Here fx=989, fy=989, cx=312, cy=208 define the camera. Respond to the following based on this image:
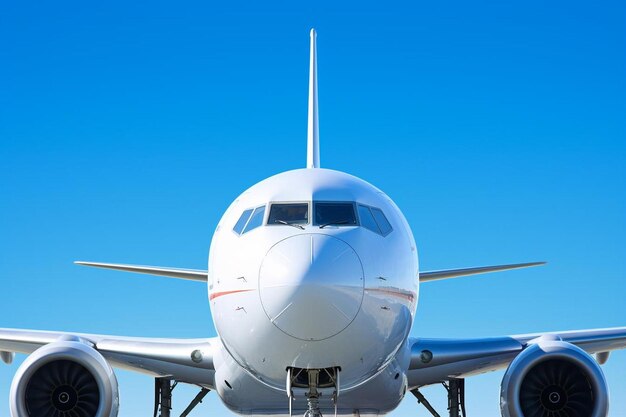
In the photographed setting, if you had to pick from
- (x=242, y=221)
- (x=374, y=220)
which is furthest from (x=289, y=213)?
(x=374, y=220)

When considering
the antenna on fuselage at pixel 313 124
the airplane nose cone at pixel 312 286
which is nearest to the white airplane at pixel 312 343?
the airplane nose cone at pixel 312 286

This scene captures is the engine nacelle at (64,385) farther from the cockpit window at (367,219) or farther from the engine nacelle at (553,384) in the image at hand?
the engine nacelle at (553,384)

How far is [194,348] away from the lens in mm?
16750

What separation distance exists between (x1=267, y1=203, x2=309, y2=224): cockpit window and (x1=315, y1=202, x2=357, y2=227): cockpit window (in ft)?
0.53

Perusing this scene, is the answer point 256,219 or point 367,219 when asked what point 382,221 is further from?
point 256,219

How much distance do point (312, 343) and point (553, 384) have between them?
16.7 feet

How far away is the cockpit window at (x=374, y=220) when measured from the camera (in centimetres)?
1319

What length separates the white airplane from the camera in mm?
11906

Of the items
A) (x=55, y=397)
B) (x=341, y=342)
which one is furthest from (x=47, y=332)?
(x=341, y=342)

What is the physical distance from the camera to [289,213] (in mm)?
13234

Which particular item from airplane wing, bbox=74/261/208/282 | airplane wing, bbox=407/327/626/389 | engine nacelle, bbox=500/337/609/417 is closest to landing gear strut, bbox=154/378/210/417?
airplane wing, bbox=74/261/208/282

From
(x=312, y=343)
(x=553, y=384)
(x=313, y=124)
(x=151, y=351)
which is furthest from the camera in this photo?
(x=313, y=124)

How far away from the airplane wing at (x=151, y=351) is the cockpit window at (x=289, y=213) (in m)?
4.06

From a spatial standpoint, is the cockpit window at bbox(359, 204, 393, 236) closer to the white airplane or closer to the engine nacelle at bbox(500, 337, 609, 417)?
the white airplane
